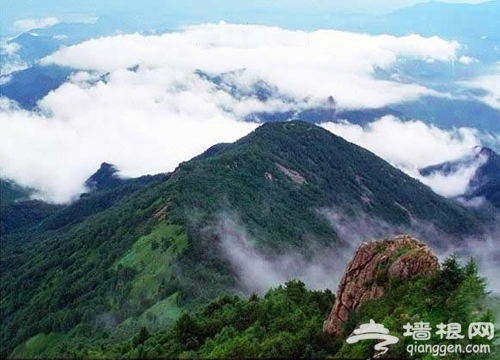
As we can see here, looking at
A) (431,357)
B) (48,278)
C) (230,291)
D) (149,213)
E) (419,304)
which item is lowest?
(431,357)

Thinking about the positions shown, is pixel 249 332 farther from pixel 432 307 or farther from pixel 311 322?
pixel 432 307

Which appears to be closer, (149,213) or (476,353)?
(476,353)

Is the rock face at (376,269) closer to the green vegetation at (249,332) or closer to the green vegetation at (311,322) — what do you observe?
the green vegetation at (311,322)

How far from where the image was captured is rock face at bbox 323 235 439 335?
55469mm

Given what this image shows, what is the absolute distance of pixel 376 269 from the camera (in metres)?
58.8

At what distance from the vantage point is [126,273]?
13162 cm

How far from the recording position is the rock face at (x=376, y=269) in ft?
182

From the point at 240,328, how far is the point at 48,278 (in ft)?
369

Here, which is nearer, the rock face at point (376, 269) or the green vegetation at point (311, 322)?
the green vegetation at point (311, 322)

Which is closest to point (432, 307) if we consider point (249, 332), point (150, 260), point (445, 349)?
point (445, 349)

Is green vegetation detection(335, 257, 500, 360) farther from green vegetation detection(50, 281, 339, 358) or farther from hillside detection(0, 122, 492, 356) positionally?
hillside detection(0, 122, 492, 356)

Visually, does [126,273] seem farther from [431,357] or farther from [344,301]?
[431,357]

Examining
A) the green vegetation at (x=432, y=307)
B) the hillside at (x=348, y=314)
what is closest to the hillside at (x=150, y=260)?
the hillside at (x=348, y=314)

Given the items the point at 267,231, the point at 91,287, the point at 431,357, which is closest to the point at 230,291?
the point at 91,287
